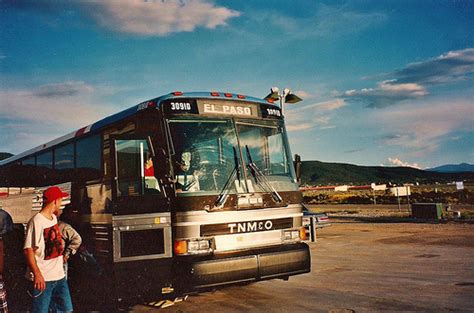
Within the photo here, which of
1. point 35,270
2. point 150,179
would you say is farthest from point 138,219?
point 35,270

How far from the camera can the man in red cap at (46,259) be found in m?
4.98

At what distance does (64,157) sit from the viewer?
1038cm

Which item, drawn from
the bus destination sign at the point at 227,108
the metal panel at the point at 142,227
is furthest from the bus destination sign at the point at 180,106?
the metal panel at the point at 142,227

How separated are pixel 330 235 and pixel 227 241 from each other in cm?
1330

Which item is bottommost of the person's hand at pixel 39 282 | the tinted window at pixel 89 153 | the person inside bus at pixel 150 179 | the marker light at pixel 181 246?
the person's hand at pixel 39 282

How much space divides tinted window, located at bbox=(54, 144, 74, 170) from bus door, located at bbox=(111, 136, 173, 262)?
3.36 metres

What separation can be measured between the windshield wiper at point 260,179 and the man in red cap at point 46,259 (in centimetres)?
333

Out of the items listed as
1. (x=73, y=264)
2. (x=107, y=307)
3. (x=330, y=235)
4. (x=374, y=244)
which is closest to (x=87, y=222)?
(x=73, y=264)

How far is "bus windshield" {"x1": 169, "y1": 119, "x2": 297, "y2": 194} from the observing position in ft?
23.1

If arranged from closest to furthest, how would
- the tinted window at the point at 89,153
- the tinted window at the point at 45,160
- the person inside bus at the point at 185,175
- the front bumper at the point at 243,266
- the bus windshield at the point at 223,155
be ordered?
the front bumper at the point at 243,266 → the person inside bus at the point at 185,175 → the bus windshield at the point at 223,155 → the tinted window at the point at 89,153 → the tinted window at the point at 45,160

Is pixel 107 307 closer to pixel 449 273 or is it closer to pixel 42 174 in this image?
pixel 42 174

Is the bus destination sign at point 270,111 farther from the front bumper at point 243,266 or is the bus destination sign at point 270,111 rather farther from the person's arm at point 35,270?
the person's arm at point 35,270

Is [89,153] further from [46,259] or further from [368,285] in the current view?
[368,285]

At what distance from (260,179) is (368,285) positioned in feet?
11.3
